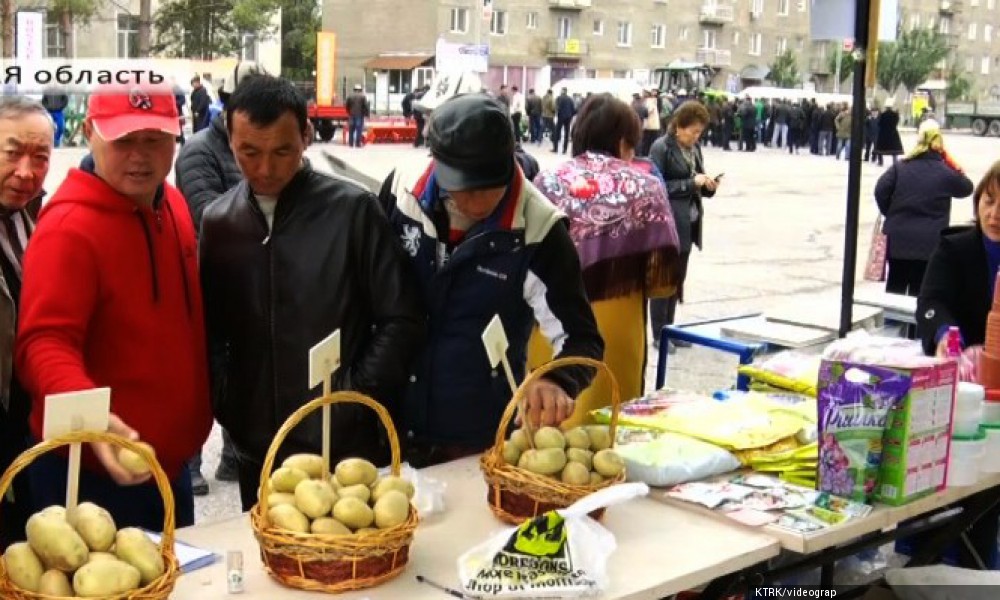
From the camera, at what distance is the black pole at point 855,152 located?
4438mm

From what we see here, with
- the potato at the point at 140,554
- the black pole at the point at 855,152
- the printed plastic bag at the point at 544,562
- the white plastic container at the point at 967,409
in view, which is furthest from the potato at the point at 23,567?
the black pole at the point at 855,152

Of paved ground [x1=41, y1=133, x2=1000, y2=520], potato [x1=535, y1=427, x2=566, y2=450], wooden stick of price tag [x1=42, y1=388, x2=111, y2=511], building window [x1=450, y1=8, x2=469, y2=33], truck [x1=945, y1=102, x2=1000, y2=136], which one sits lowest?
paved ground [x1=41, y1=133, x2=1000, y2=520]

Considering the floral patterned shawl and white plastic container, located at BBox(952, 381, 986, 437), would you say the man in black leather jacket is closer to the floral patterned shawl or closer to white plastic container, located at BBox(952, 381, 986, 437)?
white plastic container, located at BBox(952, 381, 986, 437)

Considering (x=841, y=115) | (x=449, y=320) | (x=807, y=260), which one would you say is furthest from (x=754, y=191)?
(x=449, y=320)

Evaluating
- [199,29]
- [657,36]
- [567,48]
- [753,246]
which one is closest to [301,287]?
[753,246]

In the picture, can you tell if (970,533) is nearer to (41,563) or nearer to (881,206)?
(41,563)

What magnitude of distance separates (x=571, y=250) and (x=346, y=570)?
1061 millimetres

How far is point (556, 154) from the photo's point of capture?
26.9m

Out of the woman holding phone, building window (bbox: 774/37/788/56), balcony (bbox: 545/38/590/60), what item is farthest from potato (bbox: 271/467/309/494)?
building window (bbox: 774/37/788/56)

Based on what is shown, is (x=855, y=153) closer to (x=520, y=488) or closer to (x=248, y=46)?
(x=520, y=488)

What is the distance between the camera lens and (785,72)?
56531mm

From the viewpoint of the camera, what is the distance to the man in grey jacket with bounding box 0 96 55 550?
2.52 metres

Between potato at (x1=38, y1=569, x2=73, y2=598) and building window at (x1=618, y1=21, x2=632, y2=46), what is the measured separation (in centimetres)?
5280

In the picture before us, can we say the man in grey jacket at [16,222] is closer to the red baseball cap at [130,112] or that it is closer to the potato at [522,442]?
the red baseball cap at [130,112]
